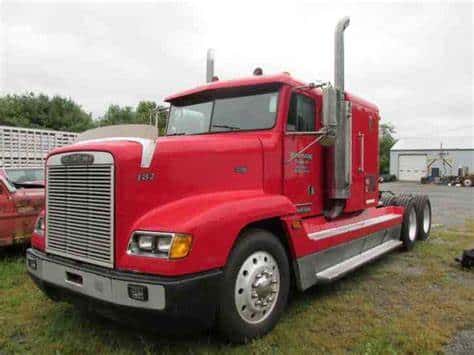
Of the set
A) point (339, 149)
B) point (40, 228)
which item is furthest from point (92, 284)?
point (339, 149)

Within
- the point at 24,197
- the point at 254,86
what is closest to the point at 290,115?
the point at 254,86

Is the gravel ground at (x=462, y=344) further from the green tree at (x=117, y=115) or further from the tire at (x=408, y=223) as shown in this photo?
the green tree at (x=117, y=115)

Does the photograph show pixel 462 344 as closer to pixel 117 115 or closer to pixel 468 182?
pixel 468 182

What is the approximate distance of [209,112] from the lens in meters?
4.64

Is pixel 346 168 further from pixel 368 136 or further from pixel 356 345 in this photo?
pixel 356 345

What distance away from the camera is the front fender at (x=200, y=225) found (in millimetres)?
2941

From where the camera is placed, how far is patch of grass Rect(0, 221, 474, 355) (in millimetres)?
3363

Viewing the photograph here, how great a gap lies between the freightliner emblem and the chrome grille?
0.11 feet

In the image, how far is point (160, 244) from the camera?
2.98 meters

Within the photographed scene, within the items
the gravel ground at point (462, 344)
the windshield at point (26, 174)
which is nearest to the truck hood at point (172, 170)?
the gravel ground at point (462, 344)

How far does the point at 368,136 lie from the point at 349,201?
1.33m

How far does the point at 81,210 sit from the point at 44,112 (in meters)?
39.6

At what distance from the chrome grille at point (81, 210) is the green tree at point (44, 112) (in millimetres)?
36460

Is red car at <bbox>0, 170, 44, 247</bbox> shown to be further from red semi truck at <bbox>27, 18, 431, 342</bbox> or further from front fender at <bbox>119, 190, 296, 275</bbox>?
front fender at <bbox>119, 190, 296, 275</bbox>
